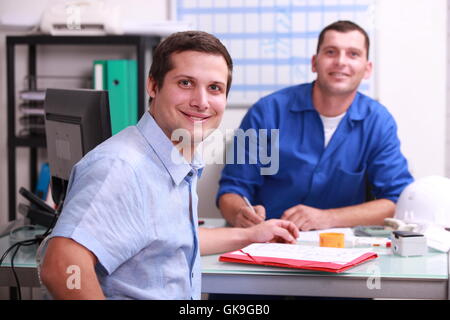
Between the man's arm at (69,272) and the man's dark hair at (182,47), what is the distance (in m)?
0.40

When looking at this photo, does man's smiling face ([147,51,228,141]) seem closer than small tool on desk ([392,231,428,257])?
Yes

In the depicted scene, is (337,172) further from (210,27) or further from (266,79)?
(210,27)

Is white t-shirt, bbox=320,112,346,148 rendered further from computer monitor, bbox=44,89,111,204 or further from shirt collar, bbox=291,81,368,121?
computer monitor, bbox=44,89,111,204

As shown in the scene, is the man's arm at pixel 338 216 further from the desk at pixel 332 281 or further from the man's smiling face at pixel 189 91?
the man's smiling face at pixel 189 91

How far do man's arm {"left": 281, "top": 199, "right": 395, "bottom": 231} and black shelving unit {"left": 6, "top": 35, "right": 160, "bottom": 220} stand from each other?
3.51 ft

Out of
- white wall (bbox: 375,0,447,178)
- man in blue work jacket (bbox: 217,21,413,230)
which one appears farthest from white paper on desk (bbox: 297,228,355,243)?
white wall (bbox: 375,0,447,178)

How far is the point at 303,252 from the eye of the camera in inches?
60.7

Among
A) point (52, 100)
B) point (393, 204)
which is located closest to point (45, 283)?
point (52, 100)

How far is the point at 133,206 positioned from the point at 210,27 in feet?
6.50

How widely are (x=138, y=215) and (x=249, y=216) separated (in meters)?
0.86

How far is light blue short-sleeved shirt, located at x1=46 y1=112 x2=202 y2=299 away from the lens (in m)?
1.04

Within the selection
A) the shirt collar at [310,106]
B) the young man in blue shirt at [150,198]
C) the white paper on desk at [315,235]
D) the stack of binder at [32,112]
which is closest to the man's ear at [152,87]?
the young man in blue shirt at [150,198]

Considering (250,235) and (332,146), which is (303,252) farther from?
(332,146)

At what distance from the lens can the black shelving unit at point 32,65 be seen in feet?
9.11
